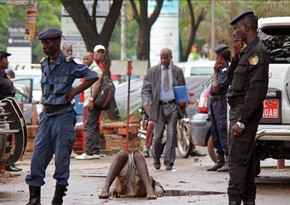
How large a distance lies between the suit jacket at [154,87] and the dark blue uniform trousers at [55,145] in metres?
4.83

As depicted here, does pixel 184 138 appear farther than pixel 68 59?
Yes

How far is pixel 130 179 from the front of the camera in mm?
12398

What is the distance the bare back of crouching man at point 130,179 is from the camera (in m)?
12.2

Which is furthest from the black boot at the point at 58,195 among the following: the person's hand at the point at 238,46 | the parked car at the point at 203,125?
the parked car at the point at 203,125

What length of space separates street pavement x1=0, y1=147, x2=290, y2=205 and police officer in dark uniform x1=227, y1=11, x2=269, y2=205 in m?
1.39

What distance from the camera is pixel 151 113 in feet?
52.9

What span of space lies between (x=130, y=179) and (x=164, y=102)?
3.79 m

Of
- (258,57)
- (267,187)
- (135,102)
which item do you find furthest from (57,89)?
(135,102)

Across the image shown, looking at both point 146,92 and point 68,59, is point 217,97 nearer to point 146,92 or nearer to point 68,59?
point 146,92

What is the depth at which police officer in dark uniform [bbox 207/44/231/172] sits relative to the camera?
15906 millimetres

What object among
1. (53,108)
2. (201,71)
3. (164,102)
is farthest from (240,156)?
(201,71)

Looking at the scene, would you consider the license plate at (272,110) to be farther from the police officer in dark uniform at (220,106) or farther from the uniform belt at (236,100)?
the police officer in dark uniform at (220,106)

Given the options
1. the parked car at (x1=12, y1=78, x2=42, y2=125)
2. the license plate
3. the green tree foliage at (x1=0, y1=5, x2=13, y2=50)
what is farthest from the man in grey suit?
the green tree foliage at (x1=0, y1=5, x2=13, y2=50)

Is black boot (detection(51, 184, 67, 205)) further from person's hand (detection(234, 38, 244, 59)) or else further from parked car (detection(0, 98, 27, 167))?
person's hand (detection(234, 38, 244, 59))
